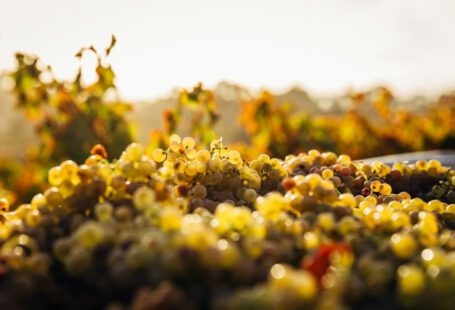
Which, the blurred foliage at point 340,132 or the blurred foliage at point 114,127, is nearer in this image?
the blurred foliage at point 114,127

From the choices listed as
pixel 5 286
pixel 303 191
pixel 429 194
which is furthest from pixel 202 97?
pixel 5 286

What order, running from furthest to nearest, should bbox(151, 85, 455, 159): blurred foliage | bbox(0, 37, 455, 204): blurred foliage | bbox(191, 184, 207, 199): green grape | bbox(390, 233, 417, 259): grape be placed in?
bbox(151, 85, 455, 159): blurred foliage → bbox(0, 37, 455, 204): blurred foliage → bbox(191, 184, 207, 199): green grape → bbox(390, 233, 417, 259): grape

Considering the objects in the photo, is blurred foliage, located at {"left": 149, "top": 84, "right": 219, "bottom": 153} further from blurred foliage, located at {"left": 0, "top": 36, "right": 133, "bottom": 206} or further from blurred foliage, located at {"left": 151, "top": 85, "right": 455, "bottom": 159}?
blurred foliage, located at {"left": 151, "top": 85, "right": 455, "bottom": 159}

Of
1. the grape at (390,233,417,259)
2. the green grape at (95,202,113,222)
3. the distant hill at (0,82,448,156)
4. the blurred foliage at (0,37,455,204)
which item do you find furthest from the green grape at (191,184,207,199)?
the distant hill at (0,82,448,156)

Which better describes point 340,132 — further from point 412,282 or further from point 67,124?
point 412,282

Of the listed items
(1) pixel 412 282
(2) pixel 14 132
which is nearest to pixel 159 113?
(2) pixel 14 132

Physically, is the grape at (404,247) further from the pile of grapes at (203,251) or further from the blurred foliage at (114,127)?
the blurred foliage at (114,127)

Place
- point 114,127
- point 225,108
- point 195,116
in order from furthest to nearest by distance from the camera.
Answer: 1. point 225,108
2. point 195,116
3. point 114,127

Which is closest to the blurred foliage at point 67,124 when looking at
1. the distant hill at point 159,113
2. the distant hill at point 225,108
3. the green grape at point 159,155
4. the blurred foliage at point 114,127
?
the blurred foliage at point 114,127
